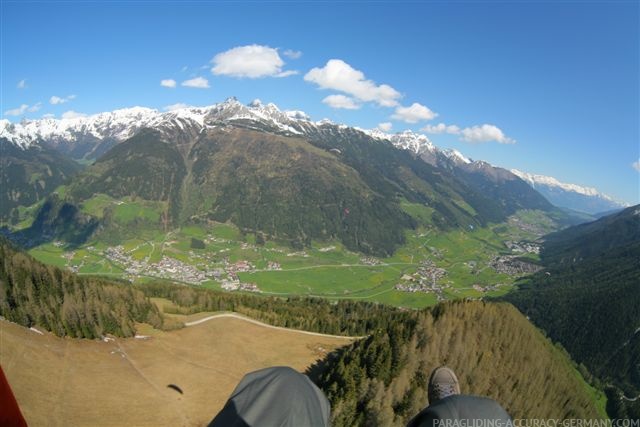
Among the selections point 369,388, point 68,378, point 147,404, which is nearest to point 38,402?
point 68,378

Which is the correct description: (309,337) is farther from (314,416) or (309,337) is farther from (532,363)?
(314,416)

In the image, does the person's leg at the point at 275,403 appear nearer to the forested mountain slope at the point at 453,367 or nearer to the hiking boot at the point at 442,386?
the hiking boot at the point at 442,386

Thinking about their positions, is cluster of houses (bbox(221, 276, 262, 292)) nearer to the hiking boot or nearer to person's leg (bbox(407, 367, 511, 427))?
the hiking boot

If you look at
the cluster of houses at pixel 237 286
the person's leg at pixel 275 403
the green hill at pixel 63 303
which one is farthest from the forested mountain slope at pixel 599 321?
the person's leg at pixel 275 403

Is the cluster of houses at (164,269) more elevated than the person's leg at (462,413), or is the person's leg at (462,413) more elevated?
the person's leg at (462,413)

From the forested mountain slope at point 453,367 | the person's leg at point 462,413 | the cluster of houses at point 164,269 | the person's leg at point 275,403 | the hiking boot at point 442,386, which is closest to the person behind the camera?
the person's leg at point 462,413
